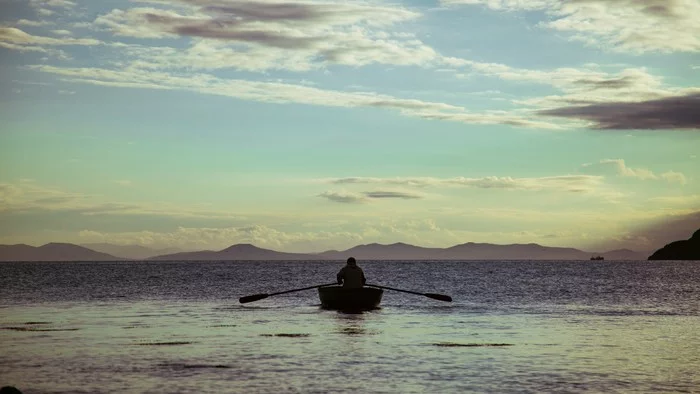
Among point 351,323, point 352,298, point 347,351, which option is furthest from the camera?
point 352,298

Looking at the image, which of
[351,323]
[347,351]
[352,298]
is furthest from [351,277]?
[347,351]

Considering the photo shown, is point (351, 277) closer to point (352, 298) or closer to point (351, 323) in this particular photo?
point (352, 298)

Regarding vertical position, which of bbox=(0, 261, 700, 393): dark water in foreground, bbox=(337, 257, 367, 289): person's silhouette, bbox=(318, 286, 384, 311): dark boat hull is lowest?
bbox=(0, 261, 700, 393): dark water in foreground

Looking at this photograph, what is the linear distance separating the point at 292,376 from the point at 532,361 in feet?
26.7

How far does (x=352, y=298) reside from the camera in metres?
48.8

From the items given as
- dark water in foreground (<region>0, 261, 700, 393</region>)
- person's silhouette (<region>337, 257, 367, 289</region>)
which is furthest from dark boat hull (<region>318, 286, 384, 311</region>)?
dark water in foreground (<region>0, 261, 700, 393</region>)

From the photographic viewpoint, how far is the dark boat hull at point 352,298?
160 feet

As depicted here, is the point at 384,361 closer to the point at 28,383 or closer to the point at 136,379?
the point at 136,379

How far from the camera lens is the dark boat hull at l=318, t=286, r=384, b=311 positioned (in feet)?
160

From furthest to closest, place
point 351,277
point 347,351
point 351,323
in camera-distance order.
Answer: point 351,277
point 351,323
point 347,351

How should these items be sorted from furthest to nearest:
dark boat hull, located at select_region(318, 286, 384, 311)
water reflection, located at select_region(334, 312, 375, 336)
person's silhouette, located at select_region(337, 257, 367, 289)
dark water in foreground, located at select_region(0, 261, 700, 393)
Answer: person's silhouette, located at select_region(337, 257, 367, 289) → dark boat hull, located at select_region(318, 286, 384, 311) → water reflection, located at select_region(334, 312, 375, 336) → dark water in foreground, located at select_region(0, 261, 700, 393)

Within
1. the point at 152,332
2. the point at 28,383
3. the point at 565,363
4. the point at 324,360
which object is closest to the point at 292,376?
the point at 324,360

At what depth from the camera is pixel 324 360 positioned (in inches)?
1050

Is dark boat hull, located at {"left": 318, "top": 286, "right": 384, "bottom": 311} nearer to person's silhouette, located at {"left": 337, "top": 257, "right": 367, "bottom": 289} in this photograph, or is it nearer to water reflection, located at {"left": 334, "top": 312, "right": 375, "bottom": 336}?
person's silhouette, located at {"left": 337, "top": 257, "right": 367, "bottom": 289}
